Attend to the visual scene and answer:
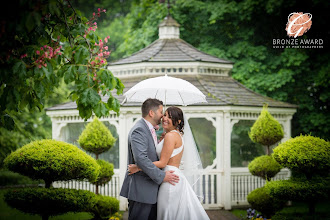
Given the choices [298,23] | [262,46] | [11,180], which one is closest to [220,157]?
[262,46]

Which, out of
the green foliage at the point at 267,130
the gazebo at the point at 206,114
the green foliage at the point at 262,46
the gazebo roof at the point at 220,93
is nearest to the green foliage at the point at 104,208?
the gazebo at the point at 206,114

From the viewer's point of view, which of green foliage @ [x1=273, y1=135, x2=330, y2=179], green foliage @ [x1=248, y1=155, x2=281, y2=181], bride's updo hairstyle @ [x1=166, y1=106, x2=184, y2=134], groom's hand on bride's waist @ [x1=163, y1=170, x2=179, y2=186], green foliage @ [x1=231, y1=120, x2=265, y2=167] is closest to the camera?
groom's hand on bride's waist @ [x1=163, y1=170, x2=179, y2=186]

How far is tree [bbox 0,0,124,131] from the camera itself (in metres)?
3.96

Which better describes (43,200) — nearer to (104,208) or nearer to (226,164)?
(104,208)

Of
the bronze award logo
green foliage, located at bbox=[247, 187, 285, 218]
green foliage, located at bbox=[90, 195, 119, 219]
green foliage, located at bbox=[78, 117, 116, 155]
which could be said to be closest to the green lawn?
green foliage, located at bbox=[90, 195, 119, 219]

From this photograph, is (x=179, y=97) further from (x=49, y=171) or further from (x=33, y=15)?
(x=33, y=15)

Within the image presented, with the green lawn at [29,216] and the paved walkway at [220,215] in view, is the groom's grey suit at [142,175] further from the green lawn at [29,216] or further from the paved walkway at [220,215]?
the green lawn at [29,216]

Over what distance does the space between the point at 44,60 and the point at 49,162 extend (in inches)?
94.6

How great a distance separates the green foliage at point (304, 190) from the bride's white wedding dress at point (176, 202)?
9.61ft

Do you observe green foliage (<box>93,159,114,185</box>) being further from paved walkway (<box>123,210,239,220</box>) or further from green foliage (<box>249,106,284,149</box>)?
green foliage (<box>249,106,284,149</box>)

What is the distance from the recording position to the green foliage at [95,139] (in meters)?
9.35

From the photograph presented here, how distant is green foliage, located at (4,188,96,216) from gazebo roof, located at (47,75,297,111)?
4508 millimetres

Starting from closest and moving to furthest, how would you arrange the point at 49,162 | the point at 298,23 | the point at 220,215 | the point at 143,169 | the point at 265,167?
the point at 143,169
the point at 49,162
the point at 265,167
the point at 220,215
the point at 298,23

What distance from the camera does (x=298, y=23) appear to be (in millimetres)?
14391
